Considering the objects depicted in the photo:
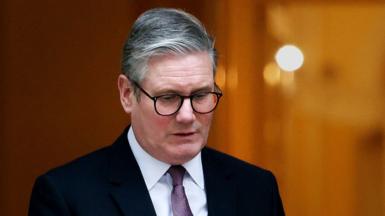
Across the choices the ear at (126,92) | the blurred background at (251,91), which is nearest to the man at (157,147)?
the ear at (126,92)

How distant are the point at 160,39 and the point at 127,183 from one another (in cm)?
53

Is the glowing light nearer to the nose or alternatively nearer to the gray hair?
the gray hair

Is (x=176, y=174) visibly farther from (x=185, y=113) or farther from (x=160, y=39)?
(x=160, y=39)

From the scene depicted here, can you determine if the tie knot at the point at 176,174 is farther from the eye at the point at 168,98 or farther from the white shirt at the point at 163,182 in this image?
the eye at the point at 168,98

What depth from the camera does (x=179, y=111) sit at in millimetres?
3145

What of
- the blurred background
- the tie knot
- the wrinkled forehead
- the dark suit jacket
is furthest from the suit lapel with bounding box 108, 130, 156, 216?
the blurred background

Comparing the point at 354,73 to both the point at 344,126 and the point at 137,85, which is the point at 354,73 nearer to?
the point at 344,126

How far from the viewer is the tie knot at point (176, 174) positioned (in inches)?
132

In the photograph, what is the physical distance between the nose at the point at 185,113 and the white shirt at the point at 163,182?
25 cm

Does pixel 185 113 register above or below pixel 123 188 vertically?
above

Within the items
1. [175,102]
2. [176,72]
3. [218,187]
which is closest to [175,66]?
[176,72]

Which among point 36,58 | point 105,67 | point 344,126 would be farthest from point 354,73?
point 36,58

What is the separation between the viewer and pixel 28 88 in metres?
4.90

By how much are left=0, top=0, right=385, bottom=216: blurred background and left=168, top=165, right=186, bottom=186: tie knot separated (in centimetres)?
164
